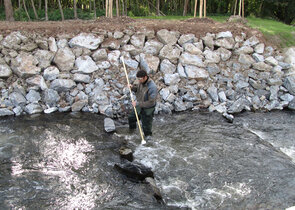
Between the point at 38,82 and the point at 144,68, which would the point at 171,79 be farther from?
the point at 38,82

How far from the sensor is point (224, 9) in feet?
87.5

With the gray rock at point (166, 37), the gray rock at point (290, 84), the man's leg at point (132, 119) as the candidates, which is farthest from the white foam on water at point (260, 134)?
the gray rock at point (166, 37)

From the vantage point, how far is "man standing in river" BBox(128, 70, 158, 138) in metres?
7.84

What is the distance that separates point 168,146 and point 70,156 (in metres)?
2.96

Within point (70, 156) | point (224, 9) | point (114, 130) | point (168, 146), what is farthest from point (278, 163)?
point (224, 9)

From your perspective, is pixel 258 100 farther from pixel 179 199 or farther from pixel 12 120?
pixel 12 120

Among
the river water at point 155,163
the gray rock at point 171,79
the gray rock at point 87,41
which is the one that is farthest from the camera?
the gray rock at point 87,41

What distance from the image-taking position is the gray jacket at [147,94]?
7859mm

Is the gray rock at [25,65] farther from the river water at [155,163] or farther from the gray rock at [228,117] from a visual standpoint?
the gray rock at [228,117]

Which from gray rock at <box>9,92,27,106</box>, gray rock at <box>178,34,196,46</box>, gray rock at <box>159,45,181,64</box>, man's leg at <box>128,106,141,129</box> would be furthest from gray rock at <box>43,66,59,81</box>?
gray rock at <box>178,34,196,46</box>

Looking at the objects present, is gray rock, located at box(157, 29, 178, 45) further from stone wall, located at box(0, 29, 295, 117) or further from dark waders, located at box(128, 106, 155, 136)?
dark waders, located at box(128, 106, 155, 136)

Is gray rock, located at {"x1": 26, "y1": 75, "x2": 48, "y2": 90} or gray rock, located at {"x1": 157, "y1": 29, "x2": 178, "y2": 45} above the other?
gray rock, located at {"x1": 157, "y1": 29, "x2": 178, "y2": 45}

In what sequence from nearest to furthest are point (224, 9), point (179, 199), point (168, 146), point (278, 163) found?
1. point (179, 199)
2. point (278, 163)
3. point (168, 146)
4. point (224, 9)

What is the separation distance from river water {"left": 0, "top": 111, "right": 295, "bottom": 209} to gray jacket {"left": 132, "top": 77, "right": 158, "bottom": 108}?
1.29m
